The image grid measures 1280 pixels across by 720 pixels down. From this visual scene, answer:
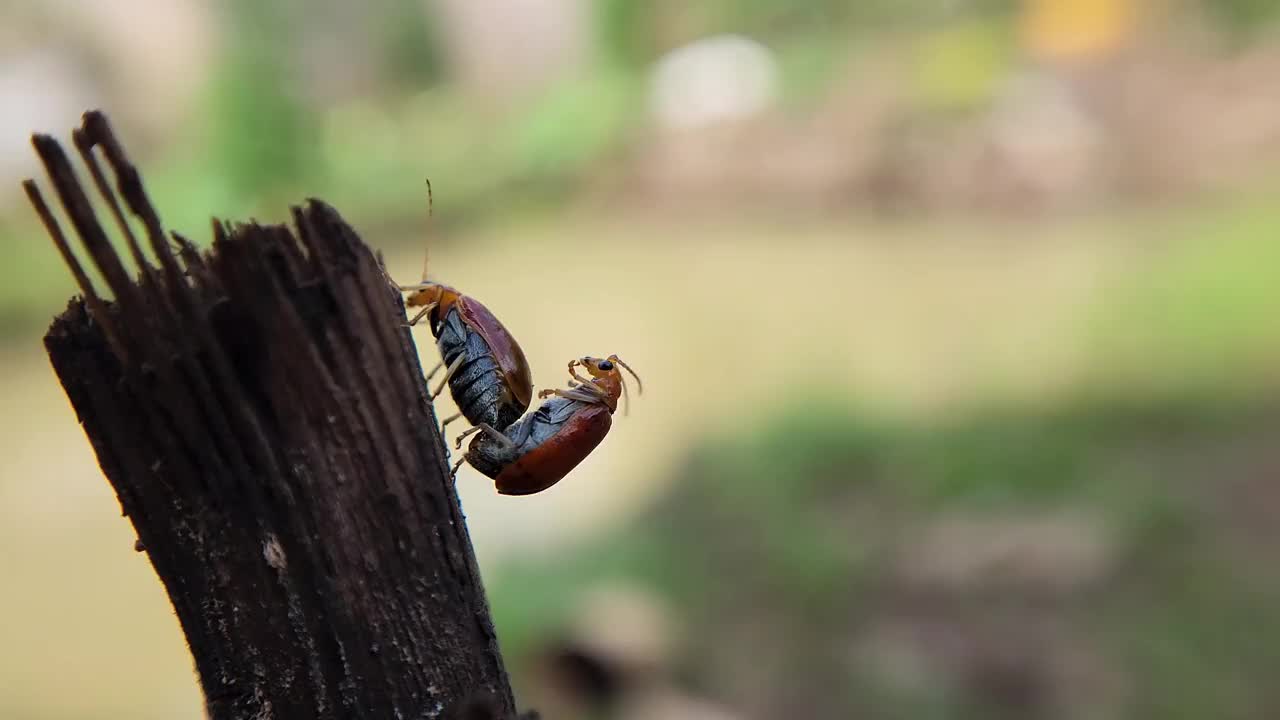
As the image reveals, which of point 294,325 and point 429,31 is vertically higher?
point 429,31

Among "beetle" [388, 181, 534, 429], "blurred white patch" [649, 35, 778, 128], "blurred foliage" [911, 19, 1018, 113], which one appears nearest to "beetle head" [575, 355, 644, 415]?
"beetle" [388, 181, 534, 429]

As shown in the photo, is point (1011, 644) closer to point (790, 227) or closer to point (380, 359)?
point (380, 359)

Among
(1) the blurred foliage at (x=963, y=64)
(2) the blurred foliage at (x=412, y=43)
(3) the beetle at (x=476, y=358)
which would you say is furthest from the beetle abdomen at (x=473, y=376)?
(2) the blurred foliage at (x=412, y=43)

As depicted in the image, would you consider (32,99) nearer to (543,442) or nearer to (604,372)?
(604,372)

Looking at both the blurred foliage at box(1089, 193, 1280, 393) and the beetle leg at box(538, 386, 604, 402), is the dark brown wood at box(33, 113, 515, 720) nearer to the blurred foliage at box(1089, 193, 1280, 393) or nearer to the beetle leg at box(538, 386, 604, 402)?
the beetle leg at box(538, 386, 604, 402)

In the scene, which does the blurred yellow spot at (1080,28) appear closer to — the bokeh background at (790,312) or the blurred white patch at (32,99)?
the bokeh background at (790,312)

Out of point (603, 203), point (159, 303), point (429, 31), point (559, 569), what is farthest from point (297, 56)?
point (159, 303)

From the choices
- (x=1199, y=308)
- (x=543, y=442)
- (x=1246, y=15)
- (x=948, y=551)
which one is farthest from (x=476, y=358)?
(x=1246, y=15)
